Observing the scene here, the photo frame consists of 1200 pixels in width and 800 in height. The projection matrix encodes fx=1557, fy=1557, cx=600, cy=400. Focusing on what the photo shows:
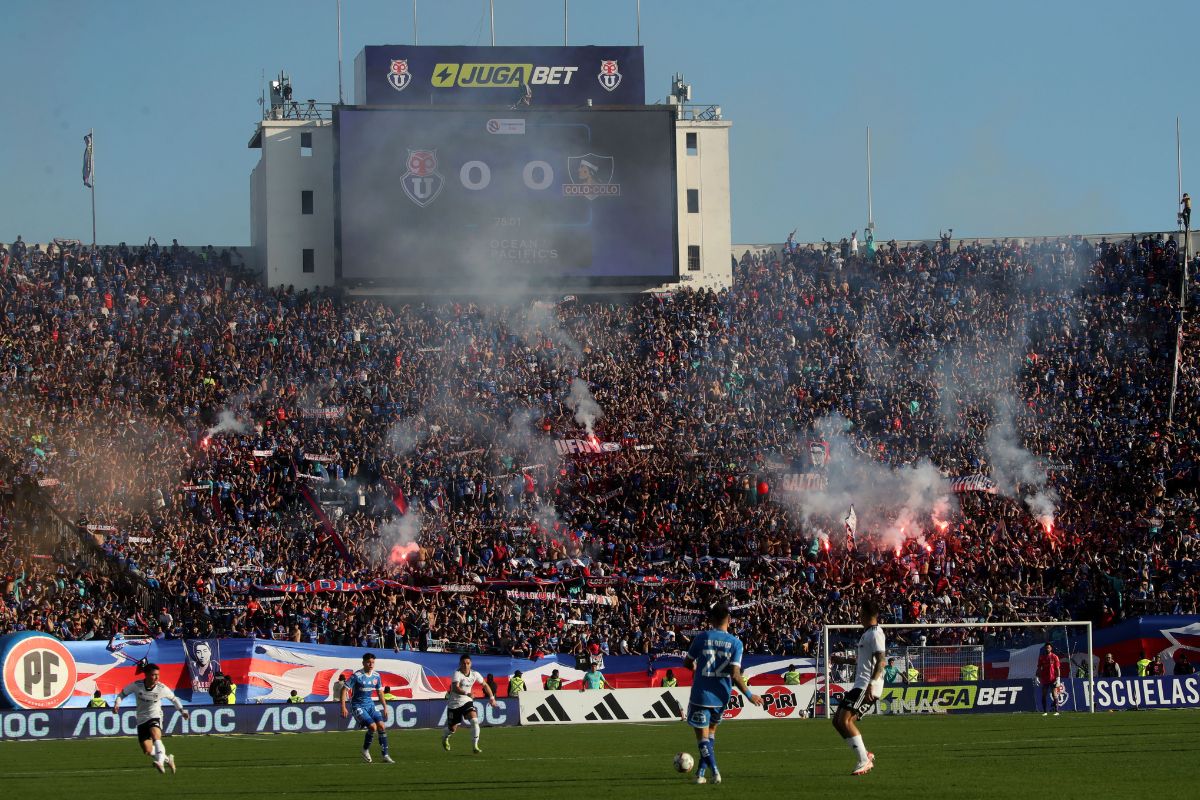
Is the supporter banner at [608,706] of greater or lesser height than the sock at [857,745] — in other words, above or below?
below

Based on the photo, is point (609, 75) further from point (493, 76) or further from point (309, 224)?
point (309, 224)

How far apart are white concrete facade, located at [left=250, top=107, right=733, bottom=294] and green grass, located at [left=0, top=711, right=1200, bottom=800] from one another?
33.7m

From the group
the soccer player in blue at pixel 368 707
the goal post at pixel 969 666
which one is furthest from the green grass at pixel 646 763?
the goal post at pixel 969 666

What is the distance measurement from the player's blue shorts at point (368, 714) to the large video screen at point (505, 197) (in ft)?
123

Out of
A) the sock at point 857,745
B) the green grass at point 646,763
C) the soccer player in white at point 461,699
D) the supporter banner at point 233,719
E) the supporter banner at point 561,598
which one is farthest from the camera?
the supporter banner at point 561,598

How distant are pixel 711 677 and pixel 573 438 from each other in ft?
117

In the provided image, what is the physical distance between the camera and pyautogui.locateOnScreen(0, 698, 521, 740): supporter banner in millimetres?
32156

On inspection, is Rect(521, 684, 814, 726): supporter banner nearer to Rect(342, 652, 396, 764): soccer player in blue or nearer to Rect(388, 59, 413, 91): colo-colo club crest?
Rect(342, 652, 396, 764): soccer player in blue

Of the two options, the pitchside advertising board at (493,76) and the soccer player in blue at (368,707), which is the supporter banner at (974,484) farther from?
the soccer player in blue at (368,707)

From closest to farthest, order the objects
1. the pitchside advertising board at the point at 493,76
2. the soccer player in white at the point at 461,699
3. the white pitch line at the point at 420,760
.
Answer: the white pitch line at the point at 420,760 < the soccer player in white at the point at 461,699 < the pitchside advertising board at the point at 493,76

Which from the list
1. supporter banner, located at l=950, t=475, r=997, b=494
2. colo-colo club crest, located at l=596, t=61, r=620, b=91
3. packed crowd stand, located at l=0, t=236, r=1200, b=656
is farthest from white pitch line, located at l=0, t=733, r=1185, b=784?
colo-colo club crest, located at l=596, t=61, r=620, b=91

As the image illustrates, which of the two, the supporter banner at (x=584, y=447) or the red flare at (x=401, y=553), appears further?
the supporter banner at (x=584, y=447)

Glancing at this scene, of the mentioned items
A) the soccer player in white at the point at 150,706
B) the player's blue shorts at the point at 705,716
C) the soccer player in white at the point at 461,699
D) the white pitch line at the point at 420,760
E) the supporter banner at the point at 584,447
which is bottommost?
the white pitch line at the point at 420,760

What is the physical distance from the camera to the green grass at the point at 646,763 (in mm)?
18328
